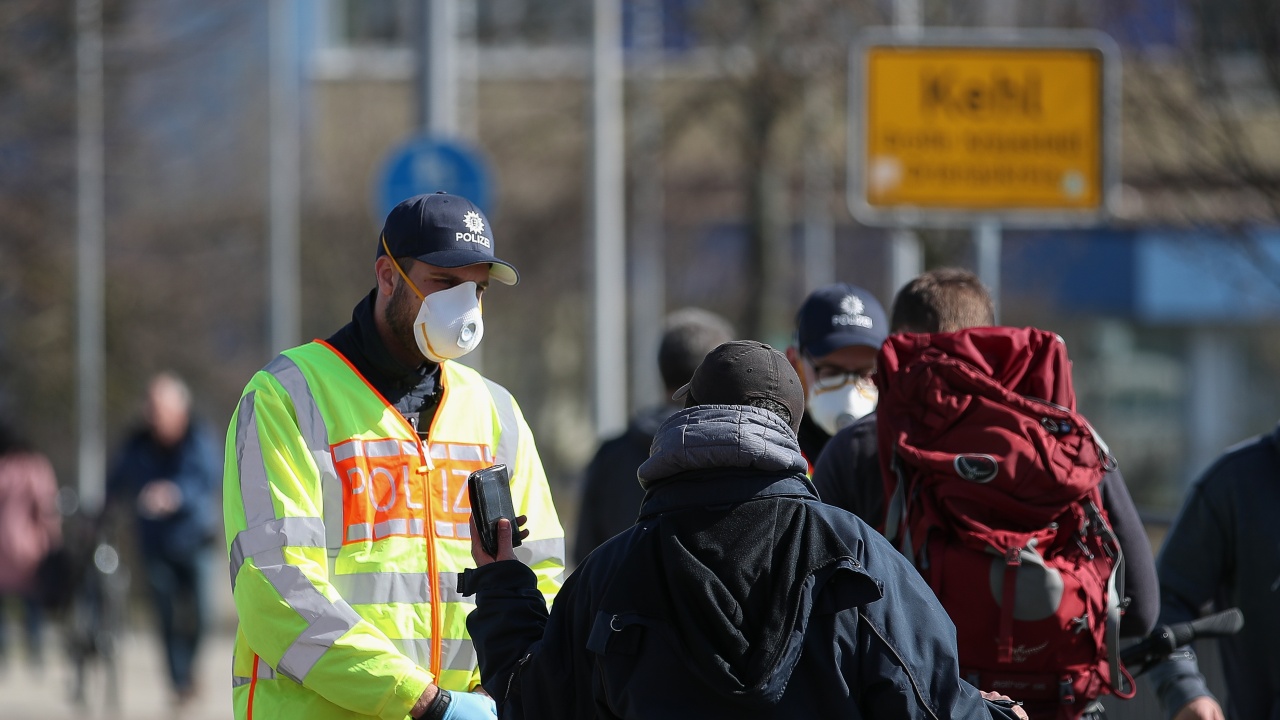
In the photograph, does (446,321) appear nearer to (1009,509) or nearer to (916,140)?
(1009,509)

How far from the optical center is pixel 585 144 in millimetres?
24750

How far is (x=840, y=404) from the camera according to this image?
4.79 metres

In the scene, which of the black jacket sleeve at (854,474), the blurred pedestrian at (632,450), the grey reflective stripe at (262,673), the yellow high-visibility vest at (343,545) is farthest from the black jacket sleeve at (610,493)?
the grey reflective stripe at (262,673)

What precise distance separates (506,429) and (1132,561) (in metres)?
1.44

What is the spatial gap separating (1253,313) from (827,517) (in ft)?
70.2

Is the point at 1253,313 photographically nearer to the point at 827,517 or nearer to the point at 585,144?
the point at 585,144

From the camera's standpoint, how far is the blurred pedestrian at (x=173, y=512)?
11180 millimetres

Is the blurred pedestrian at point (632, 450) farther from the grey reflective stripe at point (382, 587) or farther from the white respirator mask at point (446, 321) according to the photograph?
the grey reflective stripe at point (382, 587)

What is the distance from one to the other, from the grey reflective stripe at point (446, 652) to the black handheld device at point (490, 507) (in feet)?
1.65

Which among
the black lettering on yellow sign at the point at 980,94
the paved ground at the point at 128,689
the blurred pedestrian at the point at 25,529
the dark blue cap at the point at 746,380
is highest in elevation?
the black lettering on yellow sign at the point at 980,94

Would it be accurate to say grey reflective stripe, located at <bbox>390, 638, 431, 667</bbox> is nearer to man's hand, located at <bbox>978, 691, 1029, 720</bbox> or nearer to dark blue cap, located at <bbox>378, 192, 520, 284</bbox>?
dark blue cap, located at <bbox>378, 192, 520, 284</bbox>

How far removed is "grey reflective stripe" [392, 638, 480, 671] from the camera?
3746 mm

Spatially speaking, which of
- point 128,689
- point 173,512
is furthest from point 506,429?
point 128,689

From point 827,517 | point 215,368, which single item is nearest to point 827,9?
point 827,517
